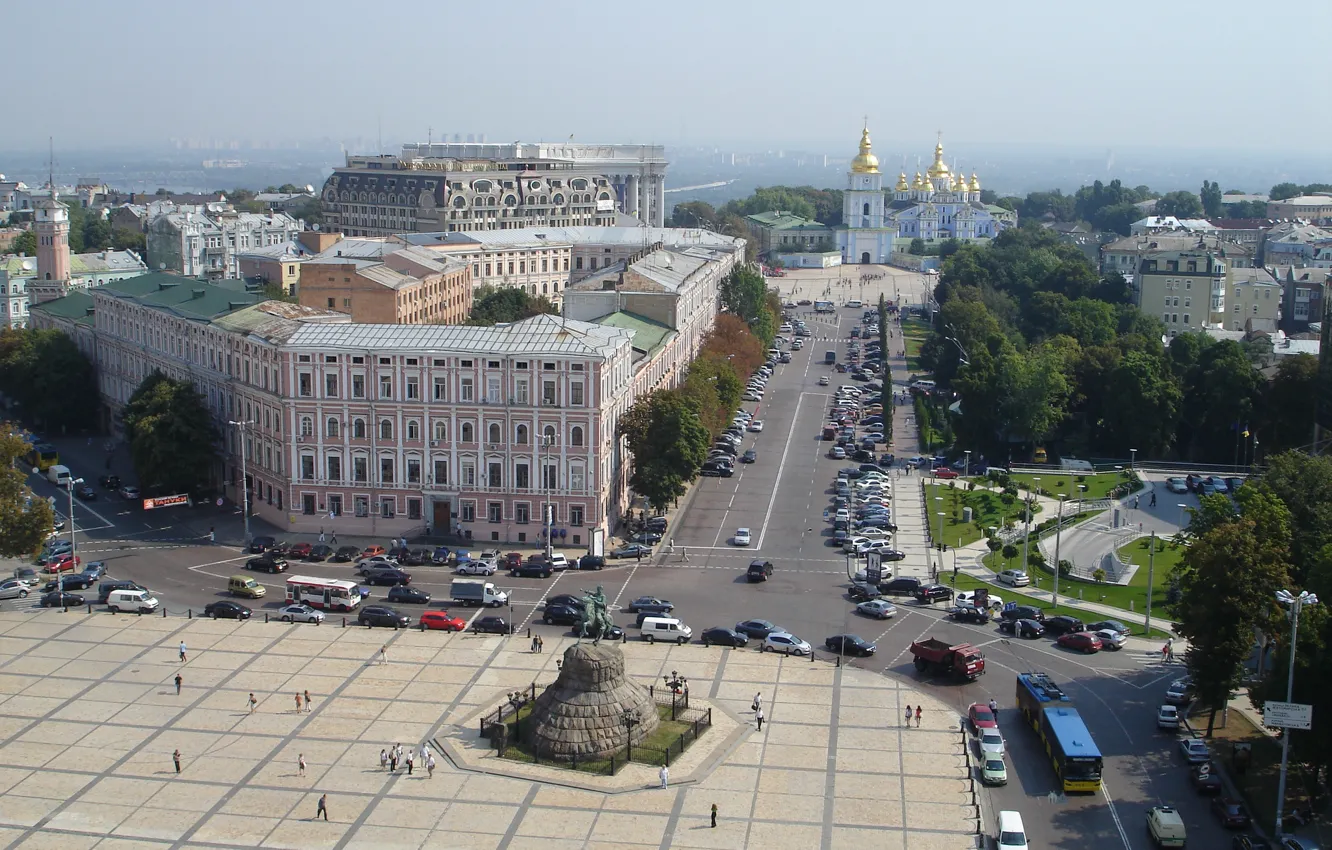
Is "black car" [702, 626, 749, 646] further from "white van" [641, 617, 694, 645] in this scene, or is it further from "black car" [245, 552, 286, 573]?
"black car" [245, 552, 286, 573]

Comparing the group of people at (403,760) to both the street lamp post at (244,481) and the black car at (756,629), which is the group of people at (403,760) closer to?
the black car at (756,629)

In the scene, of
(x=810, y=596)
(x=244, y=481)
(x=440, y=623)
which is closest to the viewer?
(x=440, y=623)

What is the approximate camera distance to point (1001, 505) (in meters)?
68.2

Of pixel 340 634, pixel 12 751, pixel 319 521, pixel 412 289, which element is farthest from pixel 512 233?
pixel 12 751

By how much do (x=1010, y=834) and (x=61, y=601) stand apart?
112ft

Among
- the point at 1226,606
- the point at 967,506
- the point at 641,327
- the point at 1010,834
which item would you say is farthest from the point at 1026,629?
the point at 641,327

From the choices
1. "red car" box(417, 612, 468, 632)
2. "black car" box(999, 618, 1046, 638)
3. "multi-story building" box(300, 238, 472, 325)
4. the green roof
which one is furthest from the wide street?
"multi-story building" box(300, 238, 472, 325)

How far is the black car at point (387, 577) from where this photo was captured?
55.7 metres

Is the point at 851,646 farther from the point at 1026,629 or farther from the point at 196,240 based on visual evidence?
the point at 196,240

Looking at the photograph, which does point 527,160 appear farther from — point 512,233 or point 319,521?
point 319,521

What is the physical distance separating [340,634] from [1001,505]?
103 feet

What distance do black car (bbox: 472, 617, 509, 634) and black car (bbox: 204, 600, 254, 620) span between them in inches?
313

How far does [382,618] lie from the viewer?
168 ft

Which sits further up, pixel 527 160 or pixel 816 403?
pixel 527 160
